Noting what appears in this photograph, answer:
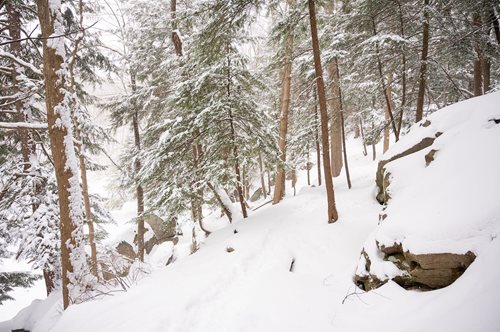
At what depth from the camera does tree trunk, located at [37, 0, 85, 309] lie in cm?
529

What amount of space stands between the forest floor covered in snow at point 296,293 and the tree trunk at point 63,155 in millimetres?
987

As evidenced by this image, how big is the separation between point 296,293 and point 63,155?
561cm

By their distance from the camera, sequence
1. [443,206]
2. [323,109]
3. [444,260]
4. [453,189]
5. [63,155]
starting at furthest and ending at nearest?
1. [323,109]
2. [63,155]
3. [453,189]
4. [443,206]
5. [444,260]

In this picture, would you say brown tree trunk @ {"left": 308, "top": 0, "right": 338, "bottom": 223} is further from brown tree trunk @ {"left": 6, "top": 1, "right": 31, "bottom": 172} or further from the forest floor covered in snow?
brown tree trunk @ {"left": 6, "top": 1, "right": 31, "bottom": 172}

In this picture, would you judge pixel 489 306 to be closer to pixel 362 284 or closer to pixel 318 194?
pixel 362 284

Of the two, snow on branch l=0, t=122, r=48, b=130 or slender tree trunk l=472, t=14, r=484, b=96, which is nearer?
snow on branch l=0, t=122, r=48, b=130

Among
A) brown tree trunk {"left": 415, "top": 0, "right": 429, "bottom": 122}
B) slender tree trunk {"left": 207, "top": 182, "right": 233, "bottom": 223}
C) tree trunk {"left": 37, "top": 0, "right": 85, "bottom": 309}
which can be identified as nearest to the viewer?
tree trunk {"left": 37, "top": 0, "right": 85, "bottom": 309}

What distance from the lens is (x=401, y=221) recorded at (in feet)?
14.6

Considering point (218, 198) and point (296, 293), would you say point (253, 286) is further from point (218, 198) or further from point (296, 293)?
point (218, 198)

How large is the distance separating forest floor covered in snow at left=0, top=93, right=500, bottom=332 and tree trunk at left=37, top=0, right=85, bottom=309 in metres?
0.99

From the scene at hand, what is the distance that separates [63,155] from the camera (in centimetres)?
538

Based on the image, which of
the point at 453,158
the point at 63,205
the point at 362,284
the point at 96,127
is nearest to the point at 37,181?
the point at 96,127

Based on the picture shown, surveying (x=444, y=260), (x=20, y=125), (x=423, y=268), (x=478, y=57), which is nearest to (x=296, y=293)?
(x=423, y=268)

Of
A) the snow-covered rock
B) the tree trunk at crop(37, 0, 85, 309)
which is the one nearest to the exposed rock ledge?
the snow-covered rock
